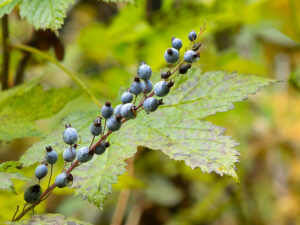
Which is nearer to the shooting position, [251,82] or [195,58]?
[195,58]

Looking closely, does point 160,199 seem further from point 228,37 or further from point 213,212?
point 228,37

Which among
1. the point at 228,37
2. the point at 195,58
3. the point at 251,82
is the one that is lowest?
the point at 195,58

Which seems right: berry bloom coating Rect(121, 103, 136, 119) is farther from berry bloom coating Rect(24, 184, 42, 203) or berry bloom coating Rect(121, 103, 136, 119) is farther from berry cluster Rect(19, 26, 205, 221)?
berry bloom coating Rect(24, 184, 42, 203)

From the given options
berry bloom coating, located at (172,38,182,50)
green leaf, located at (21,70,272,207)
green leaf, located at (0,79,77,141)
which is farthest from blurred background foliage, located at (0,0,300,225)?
berry bloom coating, located at (172,38,182,50)

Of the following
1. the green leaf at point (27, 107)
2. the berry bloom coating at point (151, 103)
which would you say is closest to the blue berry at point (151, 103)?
the berry bloom coating at point (151, 103)

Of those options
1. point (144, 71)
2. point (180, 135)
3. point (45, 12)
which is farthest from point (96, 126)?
point (45, 12)

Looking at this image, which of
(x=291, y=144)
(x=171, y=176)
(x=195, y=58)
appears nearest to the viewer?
(x=195, y=58)

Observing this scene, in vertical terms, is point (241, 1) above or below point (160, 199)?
above

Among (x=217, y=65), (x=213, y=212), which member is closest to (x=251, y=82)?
(x=217, y=65)

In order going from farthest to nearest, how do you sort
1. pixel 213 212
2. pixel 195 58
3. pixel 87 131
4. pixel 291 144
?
pixel 291 144, pixel 213 212, pixel 87 131, pixel 195 58
